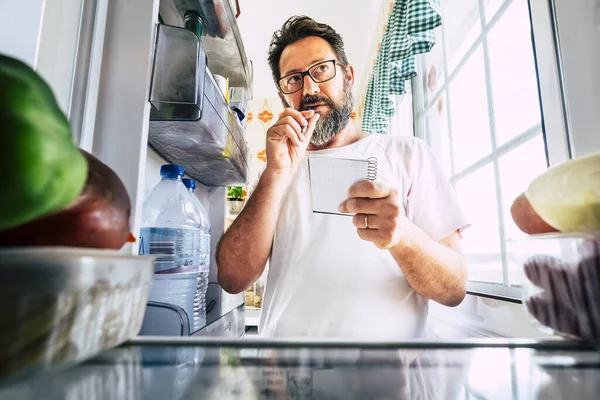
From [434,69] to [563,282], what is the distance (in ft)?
4.64

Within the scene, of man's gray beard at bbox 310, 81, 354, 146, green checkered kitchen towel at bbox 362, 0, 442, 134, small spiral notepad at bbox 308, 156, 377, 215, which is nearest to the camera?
small spiral notepad at bbox 308, 156, 377, 215

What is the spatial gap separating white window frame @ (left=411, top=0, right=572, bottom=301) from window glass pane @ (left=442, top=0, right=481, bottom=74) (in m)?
0.03

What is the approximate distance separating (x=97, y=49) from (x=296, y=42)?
0.73m

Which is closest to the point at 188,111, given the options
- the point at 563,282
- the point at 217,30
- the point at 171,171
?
the point at 171,171

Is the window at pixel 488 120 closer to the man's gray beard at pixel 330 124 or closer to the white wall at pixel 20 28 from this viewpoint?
the man's gray beard at pixel 330 124

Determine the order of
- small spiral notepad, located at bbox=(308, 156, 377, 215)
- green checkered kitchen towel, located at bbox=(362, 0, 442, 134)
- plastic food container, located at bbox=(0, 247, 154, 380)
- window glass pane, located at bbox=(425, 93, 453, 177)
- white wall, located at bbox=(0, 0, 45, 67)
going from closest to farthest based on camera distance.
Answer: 1. plastic food container, located at bbox=(0, 247, 154, 380)
2. white wall, located at bbox=(0, 0, 45, 67)
3. small spiral notepad, located at bbox=(308, 156, 377, 215)
4. green checkered kitchen towel, located at bbox=(362, 0, 442, 134)
5. window glass pane, located at bbox=(425, 93, 453, 177)

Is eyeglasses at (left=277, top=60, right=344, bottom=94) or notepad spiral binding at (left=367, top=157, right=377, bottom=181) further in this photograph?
eyeglasses at (left=277, top=60, right=344, bottom=94)

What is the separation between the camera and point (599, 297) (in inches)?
8.4

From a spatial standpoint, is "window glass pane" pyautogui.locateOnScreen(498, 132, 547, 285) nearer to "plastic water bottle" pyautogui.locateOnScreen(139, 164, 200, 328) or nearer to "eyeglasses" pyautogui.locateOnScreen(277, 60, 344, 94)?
"eyeglasses" pyautogui.locateOnScreen(277, 60, 344, 94)

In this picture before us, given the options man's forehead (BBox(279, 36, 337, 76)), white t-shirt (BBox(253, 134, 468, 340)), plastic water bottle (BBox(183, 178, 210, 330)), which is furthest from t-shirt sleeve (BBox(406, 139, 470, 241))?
plastic water bottle (BBox(183, 178, 210, 330))

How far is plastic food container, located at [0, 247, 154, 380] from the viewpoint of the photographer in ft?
0.46

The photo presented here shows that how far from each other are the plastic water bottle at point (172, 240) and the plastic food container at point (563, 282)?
21.7 inches

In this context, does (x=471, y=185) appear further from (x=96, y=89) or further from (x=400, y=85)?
(x=96, y=89)

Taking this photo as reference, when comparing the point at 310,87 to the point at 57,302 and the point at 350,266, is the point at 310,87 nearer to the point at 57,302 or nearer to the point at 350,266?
the point at 350,266
